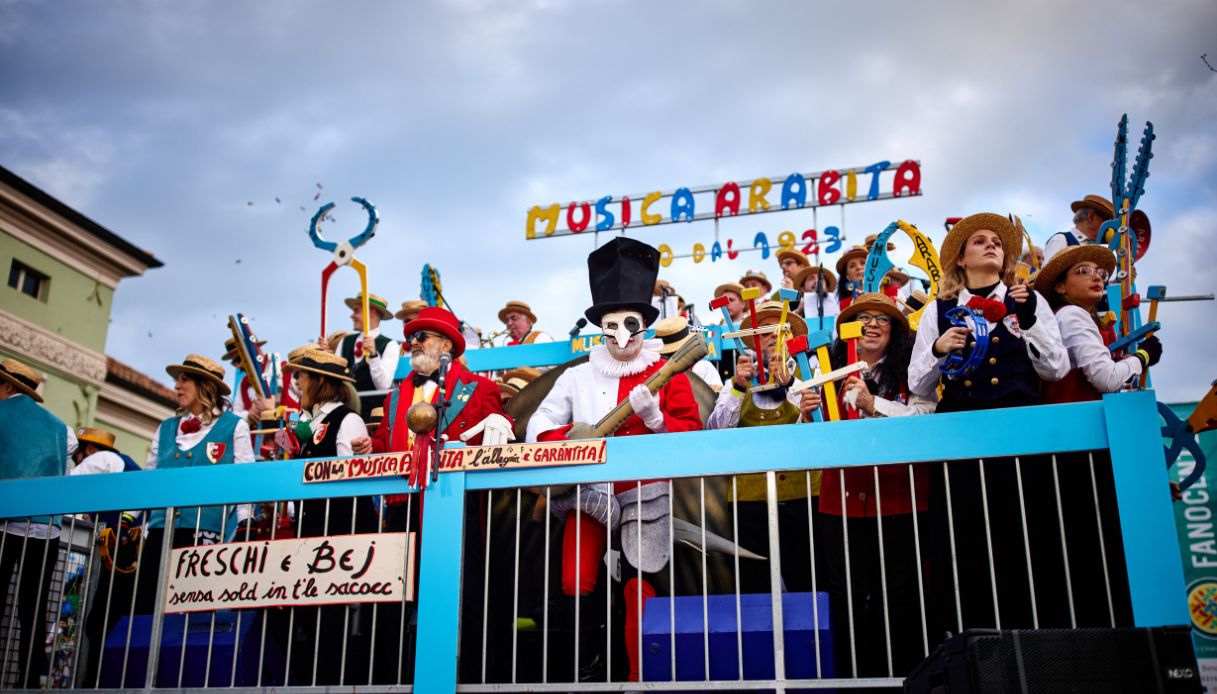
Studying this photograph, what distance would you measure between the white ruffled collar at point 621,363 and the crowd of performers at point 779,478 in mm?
13

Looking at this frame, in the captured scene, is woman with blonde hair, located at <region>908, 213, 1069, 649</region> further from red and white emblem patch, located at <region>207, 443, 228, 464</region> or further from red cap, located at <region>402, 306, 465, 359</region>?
red and white emblem patch, located at <region>207, 443, 228, 464</region>

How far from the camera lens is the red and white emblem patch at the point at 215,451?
21.5ft

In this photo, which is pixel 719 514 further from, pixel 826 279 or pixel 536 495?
pixel 826 279

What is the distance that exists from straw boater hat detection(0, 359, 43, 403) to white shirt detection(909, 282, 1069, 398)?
5.46 meters

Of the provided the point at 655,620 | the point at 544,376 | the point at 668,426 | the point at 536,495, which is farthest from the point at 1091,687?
the point at 544,376

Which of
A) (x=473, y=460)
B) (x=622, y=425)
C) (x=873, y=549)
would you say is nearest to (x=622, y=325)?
(x=622, y=425)

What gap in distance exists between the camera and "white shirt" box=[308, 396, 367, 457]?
6246 mm

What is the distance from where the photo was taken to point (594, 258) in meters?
6.73

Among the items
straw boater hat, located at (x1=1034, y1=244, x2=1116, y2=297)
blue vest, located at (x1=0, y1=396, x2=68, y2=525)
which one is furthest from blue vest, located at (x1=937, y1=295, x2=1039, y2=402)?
blue vest, located at (x1=0, y1=396, x2=68, y2=525)

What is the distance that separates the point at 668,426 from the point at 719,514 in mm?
→ 547

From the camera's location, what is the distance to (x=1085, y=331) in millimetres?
4906

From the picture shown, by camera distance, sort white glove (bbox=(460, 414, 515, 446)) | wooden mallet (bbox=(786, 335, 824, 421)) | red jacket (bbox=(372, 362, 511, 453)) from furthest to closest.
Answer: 1. red jacket (bbox=(372, 362, 511, 453))
2. white glove (bbox=(460, 414, 515, 446))
3. wooden mallet (bbox=(786, 335, 824, 421))

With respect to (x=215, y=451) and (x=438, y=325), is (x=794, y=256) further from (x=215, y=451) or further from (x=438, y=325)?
(x=215, y=451)

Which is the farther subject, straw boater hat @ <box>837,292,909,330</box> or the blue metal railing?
straw boater hat @ <box>837,292,909,330</box>
